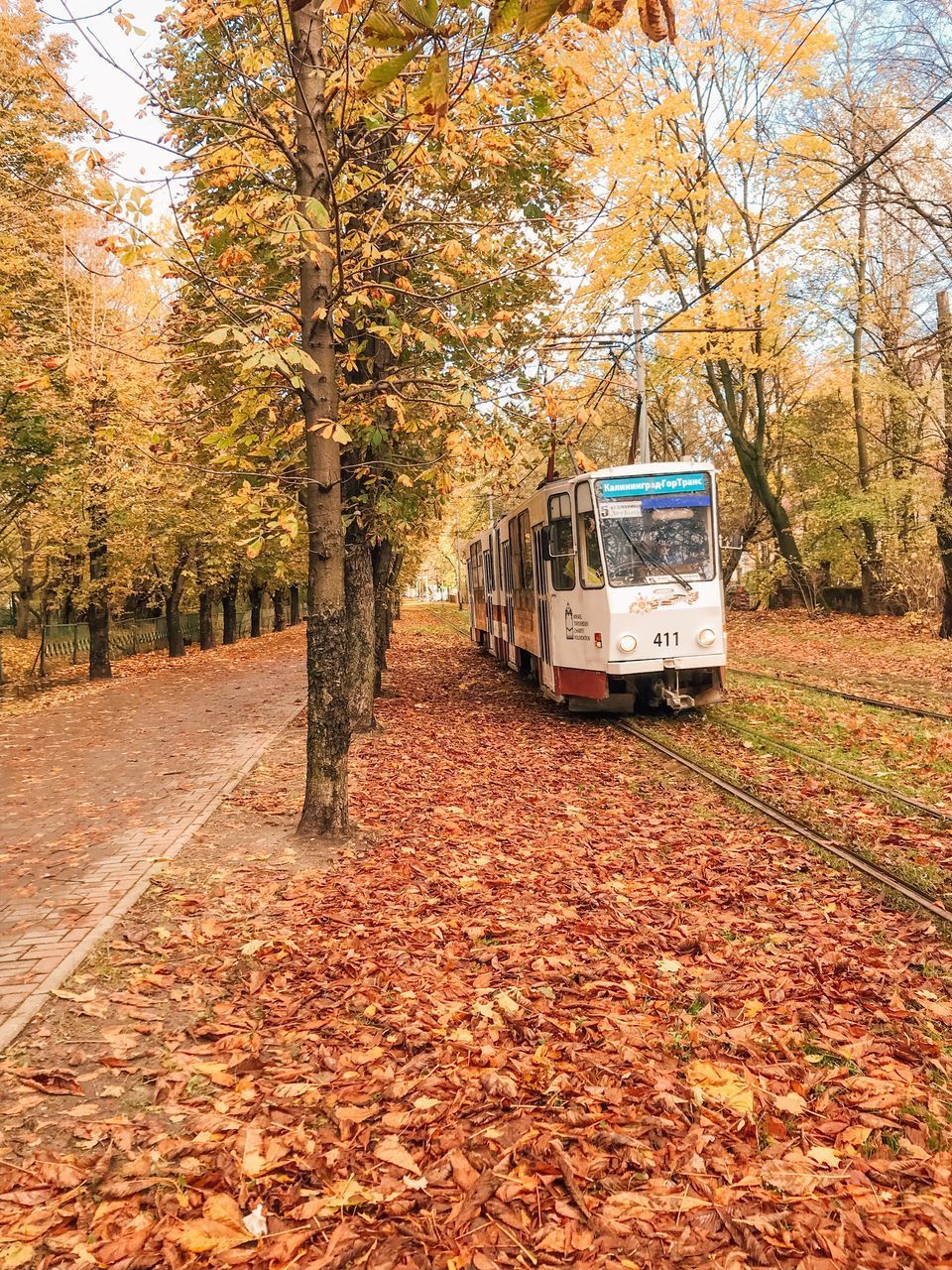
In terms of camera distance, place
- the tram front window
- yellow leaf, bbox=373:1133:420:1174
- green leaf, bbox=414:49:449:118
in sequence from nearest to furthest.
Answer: green leaf, bbox=414:49:449:118
yellow leaf, bbox=373:1133:420:1174
the tram front window

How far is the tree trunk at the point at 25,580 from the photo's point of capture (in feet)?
80.9

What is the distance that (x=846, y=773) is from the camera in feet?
28.7

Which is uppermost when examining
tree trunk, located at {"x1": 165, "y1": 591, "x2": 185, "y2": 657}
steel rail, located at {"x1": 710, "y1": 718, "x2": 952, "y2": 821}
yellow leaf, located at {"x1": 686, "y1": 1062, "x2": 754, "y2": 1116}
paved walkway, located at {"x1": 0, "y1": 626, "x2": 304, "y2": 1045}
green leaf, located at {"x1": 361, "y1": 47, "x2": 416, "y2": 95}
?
green leaf, located at {"x1": 361, "y1": 47, "x2": 416, "y2": 95}

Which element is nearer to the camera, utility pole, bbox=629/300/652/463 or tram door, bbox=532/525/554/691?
tram door, bbox=532/525/554/691

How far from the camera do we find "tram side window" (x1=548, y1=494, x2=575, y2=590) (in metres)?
12.3

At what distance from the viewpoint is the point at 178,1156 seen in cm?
Answer: 327

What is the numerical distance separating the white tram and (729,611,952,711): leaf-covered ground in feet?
12.1

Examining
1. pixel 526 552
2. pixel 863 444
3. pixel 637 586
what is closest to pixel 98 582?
pixel 526 552

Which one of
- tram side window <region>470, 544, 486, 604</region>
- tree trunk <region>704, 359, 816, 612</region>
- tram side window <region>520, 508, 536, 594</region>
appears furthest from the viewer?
tree trunk <region>704, 359, 816, 612</region>

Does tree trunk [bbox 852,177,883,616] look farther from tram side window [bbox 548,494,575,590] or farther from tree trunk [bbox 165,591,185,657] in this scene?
tree trunk [bbox 165,591,185,657]

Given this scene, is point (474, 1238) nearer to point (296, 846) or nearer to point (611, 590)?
point (296, 846)

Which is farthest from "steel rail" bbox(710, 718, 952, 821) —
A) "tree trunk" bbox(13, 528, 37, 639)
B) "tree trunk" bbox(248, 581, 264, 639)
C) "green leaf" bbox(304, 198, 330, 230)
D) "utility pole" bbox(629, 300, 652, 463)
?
"tree trunk" bbox(248, 581, 264, 639)

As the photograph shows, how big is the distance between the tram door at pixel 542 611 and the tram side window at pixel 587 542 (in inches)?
56.1

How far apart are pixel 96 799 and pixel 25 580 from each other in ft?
83.9
